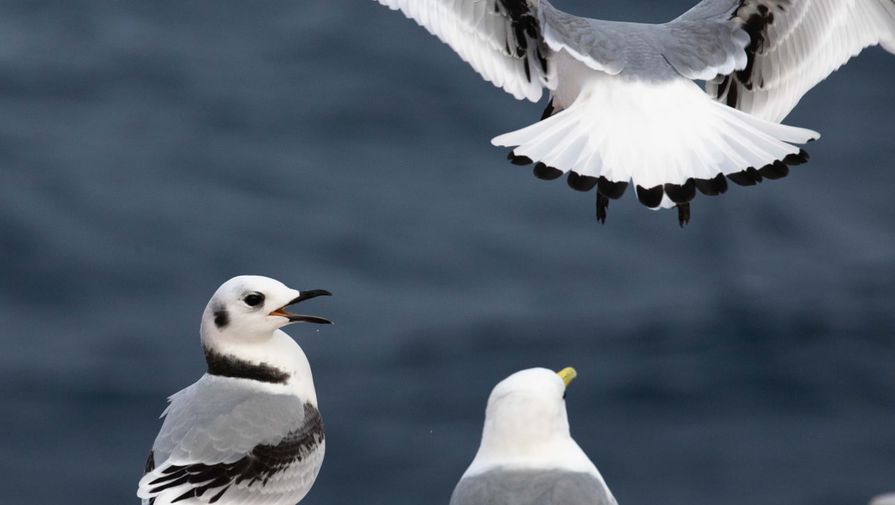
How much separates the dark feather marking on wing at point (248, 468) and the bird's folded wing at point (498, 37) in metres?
1.35

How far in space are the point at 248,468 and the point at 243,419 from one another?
11 centimetres

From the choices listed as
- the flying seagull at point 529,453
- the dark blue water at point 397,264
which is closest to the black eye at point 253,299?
the flying seagull at point 529,453

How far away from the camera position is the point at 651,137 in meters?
4.43

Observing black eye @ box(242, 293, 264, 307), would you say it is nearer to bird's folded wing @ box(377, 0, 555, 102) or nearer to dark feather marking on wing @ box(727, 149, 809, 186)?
bird's folded wing @ box(377, 0, 555, 102)

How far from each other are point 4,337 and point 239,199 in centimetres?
114

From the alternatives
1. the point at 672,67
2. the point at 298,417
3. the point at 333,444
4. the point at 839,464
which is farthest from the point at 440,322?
the point at 298,417

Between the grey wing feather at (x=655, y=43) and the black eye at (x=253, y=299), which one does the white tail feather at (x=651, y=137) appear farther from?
the black eye at (x=253, y=299)

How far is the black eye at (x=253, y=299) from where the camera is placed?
387 centimetres

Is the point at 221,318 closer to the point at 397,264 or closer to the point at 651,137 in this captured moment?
the point at 651,137

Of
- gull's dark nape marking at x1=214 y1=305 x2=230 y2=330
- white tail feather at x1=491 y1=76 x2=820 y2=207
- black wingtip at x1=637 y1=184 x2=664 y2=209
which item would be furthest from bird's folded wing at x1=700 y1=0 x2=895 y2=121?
gull's dark nape marking at x1=214 y1=305 x2=230 y2=330

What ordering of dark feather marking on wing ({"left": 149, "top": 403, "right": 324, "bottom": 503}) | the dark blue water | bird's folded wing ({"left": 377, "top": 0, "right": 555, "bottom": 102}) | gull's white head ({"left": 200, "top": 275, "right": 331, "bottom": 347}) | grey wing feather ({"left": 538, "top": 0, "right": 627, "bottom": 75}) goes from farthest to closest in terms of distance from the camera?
the dark blue water < bird's folded wing ({"left": 377, "top": 0, "right": 555, "bottom": 102}) < grey wing feather ({"left": 538, "top": 0, "right": 627, "bottom": 75}) < gull's white head ({"left": 200, "top": 275, "right": 331, "bottom": 347}) < dark feather marking on wing ({"left": 149, "top": 403, "right": 324, "bottom": 503})

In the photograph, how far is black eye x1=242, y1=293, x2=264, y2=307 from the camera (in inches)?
152

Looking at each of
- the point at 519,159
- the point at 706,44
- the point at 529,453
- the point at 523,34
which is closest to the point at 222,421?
the point at 529,453

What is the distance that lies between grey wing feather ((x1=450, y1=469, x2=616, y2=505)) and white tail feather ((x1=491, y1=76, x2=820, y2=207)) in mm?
1241
